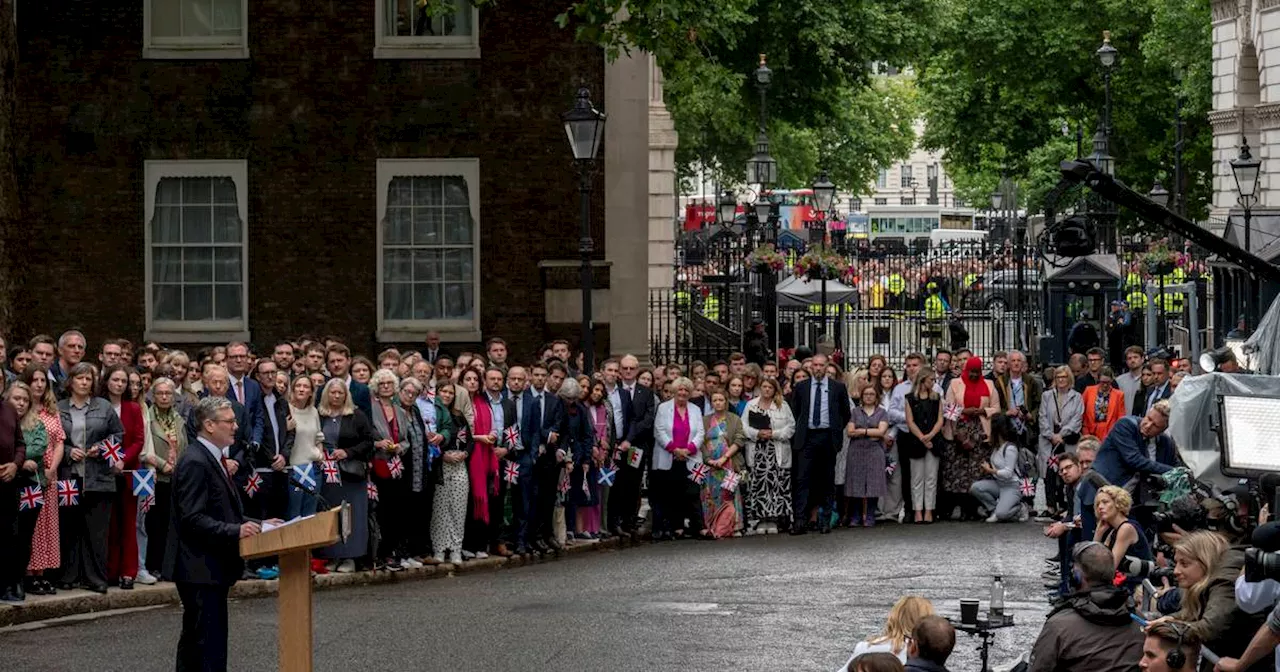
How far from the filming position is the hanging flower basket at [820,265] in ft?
127

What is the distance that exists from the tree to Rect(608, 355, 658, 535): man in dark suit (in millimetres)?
41848

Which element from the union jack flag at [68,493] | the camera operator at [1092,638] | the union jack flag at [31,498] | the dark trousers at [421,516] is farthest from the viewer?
the dark trousers at [421,516]

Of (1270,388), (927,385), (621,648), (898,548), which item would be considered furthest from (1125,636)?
(927,385)

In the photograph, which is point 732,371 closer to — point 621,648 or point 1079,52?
point 621,648

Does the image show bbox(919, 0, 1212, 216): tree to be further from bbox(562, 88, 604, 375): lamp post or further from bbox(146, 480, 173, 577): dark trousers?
bbox(146, 480, 173, 577): dark trousers

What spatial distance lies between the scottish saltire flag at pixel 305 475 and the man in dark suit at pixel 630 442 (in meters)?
Result: 4.53

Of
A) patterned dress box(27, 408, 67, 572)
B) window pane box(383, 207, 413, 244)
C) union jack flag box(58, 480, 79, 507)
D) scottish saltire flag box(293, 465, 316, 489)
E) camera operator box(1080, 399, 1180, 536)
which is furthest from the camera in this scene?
window pane box(383, 207, 413, 244)

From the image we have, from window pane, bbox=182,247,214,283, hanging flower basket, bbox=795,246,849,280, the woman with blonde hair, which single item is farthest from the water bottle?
hanging flower basket, bbox=795,246,849,280

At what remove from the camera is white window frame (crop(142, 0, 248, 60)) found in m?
29.0

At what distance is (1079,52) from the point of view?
2790 inches

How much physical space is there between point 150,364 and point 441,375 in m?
2.86

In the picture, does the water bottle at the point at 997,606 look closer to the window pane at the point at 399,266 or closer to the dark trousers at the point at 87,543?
the dark trousers at the point at 87,543

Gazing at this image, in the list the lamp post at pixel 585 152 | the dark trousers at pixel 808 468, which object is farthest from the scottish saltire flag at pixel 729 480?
the lamp post at pixel 585 152

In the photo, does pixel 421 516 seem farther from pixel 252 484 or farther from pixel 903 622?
pixel 903 622
